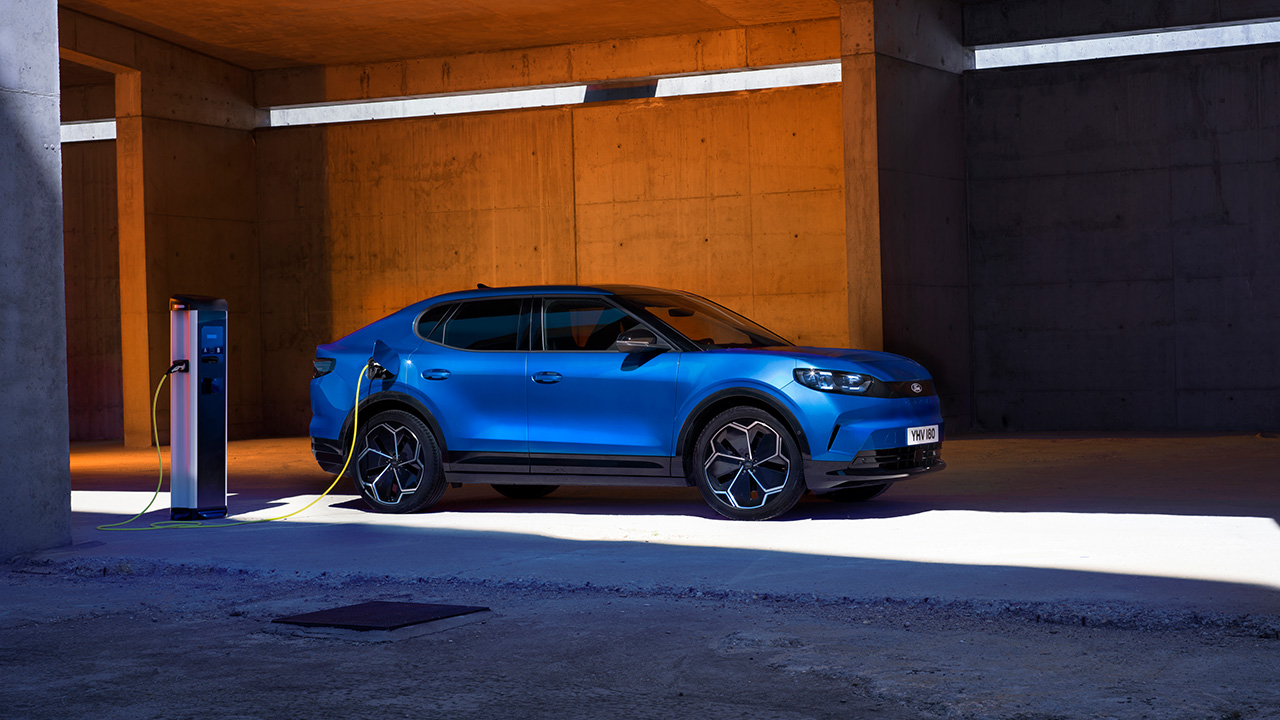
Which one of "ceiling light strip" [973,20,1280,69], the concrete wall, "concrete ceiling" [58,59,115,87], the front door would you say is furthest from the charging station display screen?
"ceiling light strip" [973,20,1280,69]

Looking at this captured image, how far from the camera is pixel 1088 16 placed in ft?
56.1

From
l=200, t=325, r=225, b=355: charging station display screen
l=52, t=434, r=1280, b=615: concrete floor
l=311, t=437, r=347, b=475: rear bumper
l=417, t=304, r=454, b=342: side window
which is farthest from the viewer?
l=311, t=437, r=347, b=475: rear bumper

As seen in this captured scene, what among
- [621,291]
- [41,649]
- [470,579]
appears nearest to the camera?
[41,649]

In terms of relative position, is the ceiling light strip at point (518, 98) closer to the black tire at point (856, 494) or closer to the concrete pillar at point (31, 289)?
the black tire at point (856, 494)

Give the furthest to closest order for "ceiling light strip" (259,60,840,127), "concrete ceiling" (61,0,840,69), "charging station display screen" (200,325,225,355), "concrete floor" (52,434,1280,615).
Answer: "ceiling light strip" (259,60,840,127), "concrete ceiling" (61,0,840,69), "charging station display screen" (200,325,225,355), "concrete floor" (52,434,1280,615)

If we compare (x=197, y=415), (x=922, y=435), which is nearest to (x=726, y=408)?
(x=922, y=435)

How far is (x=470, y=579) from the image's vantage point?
663 cm

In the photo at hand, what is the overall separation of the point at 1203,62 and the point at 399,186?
11116mm

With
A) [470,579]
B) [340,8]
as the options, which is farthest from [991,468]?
[340,8]

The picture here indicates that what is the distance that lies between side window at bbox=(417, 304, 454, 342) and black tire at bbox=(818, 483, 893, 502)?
120 inches

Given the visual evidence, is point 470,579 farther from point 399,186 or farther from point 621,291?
point 399,186

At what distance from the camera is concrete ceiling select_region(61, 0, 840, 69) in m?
17.2

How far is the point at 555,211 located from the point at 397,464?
33.2ft

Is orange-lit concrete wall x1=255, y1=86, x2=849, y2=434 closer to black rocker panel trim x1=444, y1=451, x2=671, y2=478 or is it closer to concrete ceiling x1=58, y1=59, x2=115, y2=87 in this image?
concrete ceiling x1=58, y1=59, x2=115, y2=87
